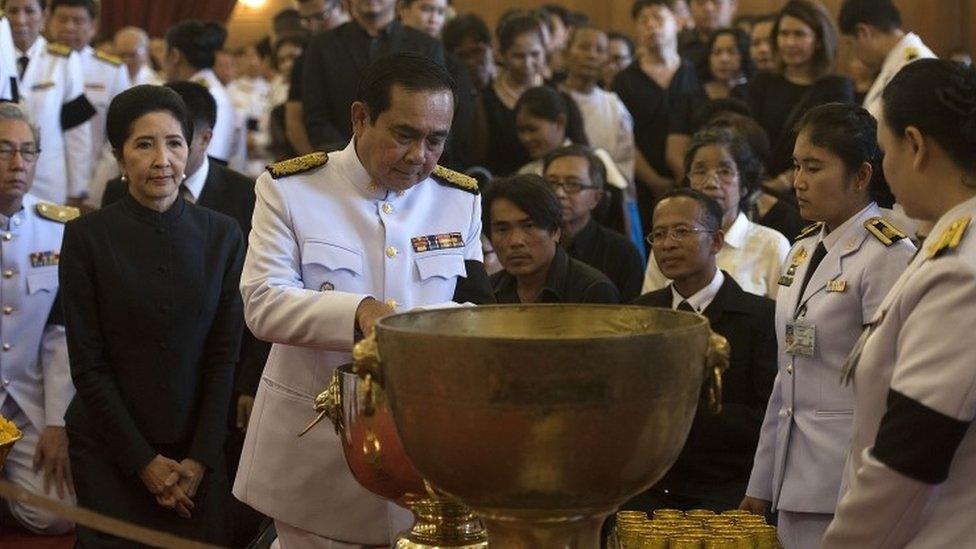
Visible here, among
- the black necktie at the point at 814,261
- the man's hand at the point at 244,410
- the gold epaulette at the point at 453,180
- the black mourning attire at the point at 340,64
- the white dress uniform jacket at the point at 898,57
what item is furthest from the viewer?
the black mourning attire at the point at 340,64

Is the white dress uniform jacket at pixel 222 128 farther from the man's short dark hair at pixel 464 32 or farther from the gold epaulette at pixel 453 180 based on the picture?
the gold epaulette at pixel 453 180

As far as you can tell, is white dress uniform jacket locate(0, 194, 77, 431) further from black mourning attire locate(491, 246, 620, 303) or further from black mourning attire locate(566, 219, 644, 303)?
black mourning attire locate(566, 219, 644, 303)

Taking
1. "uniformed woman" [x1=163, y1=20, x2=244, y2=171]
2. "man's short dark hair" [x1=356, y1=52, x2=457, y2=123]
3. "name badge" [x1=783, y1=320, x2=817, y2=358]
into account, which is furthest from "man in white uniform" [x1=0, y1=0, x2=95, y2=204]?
"name badge" [x1=783, y1=320, x2=817, y2=358]

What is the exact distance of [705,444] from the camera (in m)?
3.33

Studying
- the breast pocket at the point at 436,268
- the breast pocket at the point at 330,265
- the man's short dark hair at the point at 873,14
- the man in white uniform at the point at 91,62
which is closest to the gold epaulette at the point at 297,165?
the breast pocket at the point at 330,265

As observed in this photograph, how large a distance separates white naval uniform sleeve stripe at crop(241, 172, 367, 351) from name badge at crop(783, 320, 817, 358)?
94 cm

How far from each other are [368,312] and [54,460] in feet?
6.06

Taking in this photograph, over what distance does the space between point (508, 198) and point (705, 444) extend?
0.87 m

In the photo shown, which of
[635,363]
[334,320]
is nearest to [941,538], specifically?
[635,363]

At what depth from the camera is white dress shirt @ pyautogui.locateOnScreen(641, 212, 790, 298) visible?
396cm

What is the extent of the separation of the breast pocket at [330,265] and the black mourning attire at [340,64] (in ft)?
9.14

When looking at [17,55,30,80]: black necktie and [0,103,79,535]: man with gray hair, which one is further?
[17,55,30,80]: black necktie

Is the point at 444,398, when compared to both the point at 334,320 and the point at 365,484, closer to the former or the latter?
the point at 365,484

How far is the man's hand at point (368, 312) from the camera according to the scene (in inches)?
81.6
